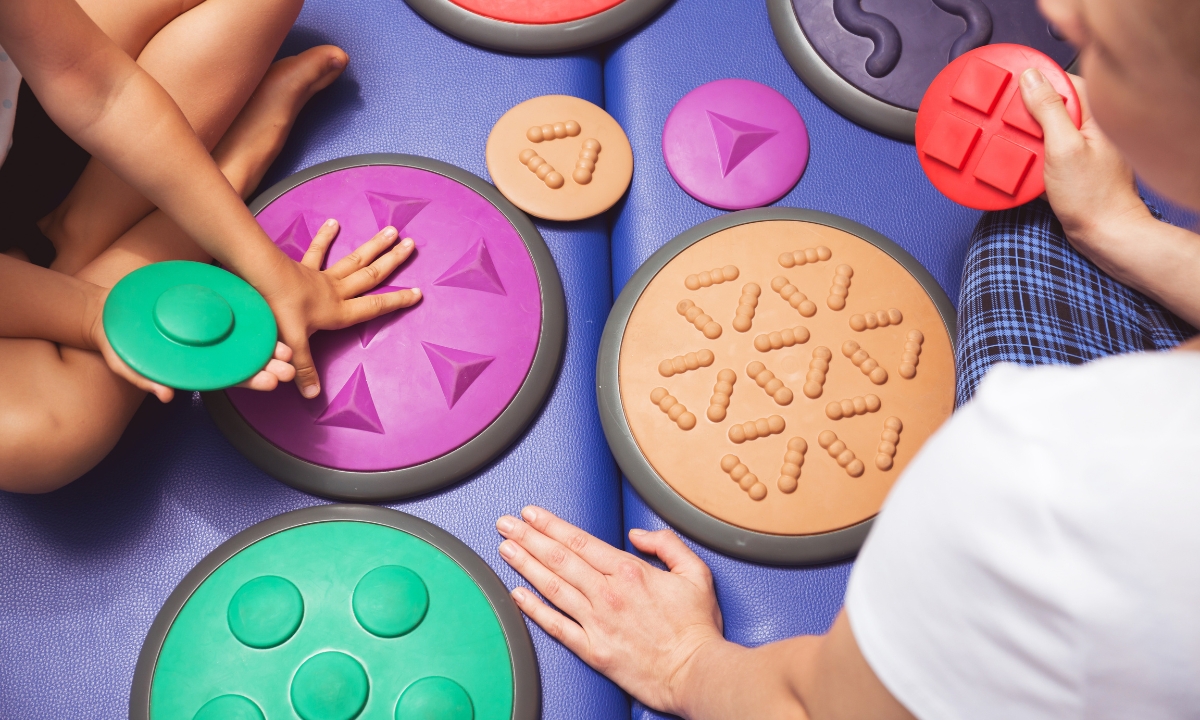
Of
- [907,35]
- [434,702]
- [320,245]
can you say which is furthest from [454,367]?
[907,35]

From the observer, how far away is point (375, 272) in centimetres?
70

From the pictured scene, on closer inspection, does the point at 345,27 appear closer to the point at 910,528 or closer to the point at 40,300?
the point at 40,300

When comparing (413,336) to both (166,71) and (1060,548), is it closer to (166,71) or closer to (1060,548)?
(166,71)

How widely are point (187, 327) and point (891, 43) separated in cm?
74

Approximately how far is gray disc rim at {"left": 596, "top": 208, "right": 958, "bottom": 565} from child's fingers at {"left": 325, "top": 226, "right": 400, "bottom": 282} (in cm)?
22

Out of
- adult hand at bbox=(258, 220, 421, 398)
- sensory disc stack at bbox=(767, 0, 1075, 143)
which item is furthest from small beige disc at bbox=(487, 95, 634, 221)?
sensory disc stack at bbox=(767, 0, 1075, 143)

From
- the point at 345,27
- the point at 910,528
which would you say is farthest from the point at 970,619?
the point at 345,27

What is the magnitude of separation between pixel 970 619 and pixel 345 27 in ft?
2.82

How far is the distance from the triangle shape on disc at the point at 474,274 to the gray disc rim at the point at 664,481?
0.38 ft

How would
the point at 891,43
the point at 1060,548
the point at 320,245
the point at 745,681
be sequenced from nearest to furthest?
1. the point at 1060,548
2. the point at 745,681
3. the point at 320,245
4. the point at 891,43

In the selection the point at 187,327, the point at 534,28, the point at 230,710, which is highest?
the point at 534,28

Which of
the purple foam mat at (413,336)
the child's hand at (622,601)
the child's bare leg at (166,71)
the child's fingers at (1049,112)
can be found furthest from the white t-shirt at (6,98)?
the child's fingers at (1049,112)

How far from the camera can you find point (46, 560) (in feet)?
2.14

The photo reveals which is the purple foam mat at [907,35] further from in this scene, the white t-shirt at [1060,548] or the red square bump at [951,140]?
the white t-shirt at [1060,548]
